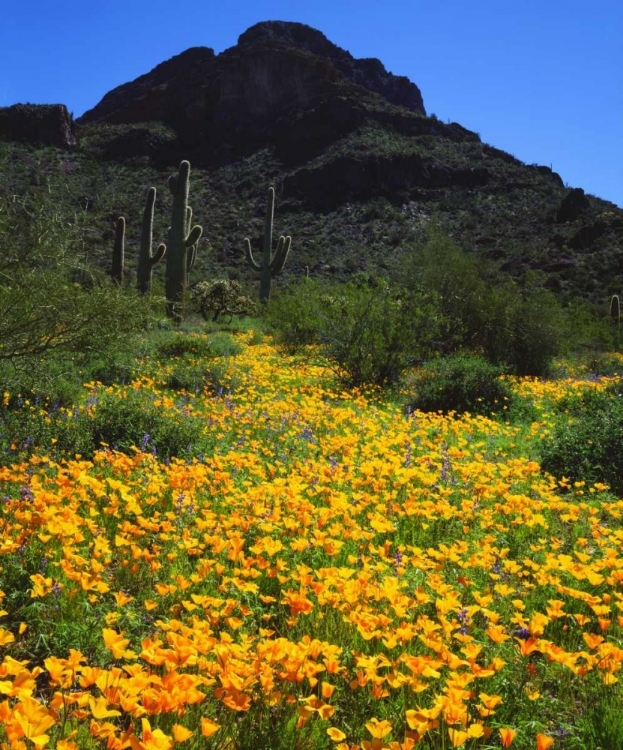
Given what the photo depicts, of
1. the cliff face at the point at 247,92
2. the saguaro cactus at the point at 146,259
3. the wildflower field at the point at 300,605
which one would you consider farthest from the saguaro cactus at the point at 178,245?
the cliff face at the point at 247,92

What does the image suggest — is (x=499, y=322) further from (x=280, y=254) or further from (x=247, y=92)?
(x=247, y=92)

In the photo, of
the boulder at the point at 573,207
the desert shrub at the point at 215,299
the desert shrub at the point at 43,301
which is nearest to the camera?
the desert shrub at the point at 43,301

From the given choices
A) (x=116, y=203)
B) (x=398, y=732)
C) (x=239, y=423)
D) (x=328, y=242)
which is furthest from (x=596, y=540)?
(x=116, y=203)

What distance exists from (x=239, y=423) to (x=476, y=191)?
51123 millimetres

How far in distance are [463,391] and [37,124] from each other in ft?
200

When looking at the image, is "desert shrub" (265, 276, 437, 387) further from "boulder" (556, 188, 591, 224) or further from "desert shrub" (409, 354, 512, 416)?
"boulder" (556, 188, 591, 224)

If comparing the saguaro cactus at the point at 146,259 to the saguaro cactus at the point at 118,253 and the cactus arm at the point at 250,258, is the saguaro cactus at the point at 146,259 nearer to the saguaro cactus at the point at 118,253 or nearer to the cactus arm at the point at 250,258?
the saguaro cactus at the point at 118,253

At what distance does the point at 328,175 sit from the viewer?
57500mm

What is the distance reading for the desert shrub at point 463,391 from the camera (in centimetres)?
893

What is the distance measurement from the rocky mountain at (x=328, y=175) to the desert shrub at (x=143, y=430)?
98.7ft

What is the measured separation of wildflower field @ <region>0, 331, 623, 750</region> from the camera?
177cm

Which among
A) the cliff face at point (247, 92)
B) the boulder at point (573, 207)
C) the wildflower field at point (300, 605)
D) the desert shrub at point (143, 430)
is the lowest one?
the wildflower field at point (300, 605)

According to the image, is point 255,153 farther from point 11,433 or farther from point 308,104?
point 11,433

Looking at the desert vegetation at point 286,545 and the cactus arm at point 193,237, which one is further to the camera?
the cactus arm at point 193,237
